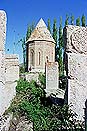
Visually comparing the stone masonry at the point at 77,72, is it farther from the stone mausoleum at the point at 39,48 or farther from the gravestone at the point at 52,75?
the stone mausoleum at the point at 39,48

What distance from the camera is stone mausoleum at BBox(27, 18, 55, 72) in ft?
104

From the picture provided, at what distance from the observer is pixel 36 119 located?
6645 millimetres

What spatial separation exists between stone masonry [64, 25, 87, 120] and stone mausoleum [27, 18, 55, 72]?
23.6m

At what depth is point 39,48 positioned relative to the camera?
32.5 m

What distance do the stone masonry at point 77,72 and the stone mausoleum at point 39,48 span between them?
23.6 meters

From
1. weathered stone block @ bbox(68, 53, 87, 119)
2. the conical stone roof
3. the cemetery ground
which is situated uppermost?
the conical stone roof

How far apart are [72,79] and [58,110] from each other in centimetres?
96

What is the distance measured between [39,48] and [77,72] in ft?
82.5

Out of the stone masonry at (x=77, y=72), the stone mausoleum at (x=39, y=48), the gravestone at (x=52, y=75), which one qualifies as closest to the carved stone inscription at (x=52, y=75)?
the gravestone at (x=52, y=75)

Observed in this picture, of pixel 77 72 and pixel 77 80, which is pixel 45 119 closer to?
pixel 77 80

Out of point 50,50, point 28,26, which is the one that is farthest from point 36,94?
point 28,26

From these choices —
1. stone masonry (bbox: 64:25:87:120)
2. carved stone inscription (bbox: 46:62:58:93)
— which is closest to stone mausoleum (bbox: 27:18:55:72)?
carved stone inscription (bbox: 46:62:58:93)

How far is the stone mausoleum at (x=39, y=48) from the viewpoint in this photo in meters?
31.7

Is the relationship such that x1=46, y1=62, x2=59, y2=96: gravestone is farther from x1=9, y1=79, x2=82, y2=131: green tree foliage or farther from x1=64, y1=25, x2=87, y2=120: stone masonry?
x1=64, y1=25, x2=87, y2=120: stone masonry
